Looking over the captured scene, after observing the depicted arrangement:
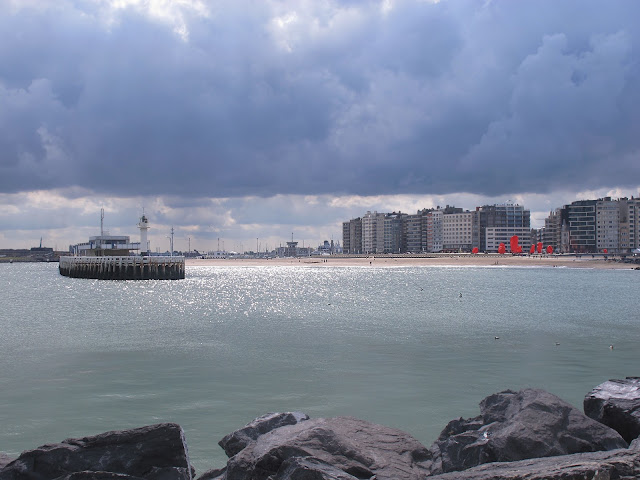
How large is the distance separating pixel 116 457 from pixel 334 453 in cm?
337

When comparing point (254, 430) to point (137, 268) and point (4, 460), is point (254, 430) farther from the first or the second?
point (137, 268)

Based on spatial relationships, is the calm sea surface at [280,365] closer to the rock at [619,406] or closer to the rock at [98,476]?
the rock at [98,476]

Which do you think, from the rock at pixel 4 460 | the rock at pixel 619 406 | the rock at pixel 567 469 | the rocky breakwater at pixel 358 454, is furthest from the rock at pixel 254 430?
the rock at pixel 619 406

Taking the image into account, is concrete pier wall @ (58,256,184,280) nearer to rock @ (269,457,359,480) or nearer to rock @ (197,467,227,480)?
rock @ (197,467,227,480)

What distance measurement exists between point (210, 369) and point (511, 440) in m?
13.7

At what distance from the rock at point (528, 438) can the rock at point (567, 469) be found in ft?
3.28

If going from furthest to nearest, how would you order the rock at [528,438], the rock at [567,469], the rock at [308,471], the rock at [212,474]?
the rock at [212,474] → the rock at [528,438] → the rock at [308,471] → the rock at [567,469]

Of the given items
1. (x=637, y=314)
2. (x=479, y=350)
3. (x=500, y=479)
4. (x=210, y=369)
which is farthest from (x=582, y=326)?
(x=500, y=479)

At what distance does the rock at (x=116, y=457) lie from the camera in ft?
30.4

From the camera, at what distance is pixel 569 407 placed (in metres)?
10.7

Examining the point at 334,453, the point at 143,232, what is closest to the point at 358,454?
the point at 334,453

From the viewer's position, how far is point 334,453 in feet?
30.9

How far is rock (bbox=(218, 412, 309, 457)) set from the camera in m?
11.3

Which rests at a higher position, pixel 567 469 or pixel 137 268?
pixel 137 268
